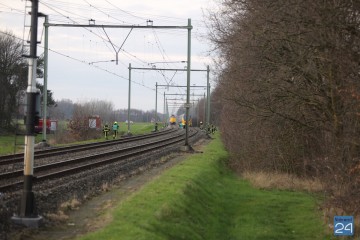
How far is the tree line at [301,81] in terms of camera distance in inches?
385

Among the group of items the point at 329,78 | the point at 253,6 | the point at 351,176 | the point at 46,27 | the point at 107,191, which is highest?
the point at 46,27

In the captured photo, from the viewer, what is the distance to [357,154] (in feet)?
33.9

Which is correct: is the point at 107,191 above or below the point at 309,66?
below

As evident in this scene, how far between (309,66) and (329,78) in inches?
25.1

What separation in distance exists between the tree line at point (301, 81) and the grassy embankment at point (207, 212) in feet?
5.66

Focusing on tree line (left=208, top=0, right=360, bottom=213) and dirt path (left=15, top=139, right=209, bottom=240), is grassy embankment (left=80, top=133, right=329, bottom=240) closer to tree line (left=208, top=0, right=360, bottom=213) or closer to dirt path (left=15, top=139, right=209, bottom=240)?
dirt path (left=15, top=139, right=209, bottom=240)

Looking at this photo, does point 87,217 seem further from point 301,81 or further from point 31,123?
point 301,81

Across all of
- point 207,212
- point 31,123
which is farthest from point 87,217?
point 207,212

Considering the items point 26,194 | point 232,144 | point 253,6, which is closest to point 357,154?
point 253,6

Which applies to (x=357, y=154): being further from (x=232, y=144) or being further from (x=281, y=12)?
(x=232, y=144)

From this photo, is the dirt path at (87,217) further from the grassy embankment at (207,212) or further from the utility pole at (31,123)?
→ the utility pole at (31,123)

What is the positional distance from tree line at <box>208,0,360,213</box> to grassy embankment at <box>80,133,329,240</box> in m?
1.72

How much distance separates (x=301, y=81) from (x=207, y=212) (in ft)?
15.2

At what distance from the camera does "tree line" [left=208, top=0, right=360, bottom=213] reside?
9.79m
